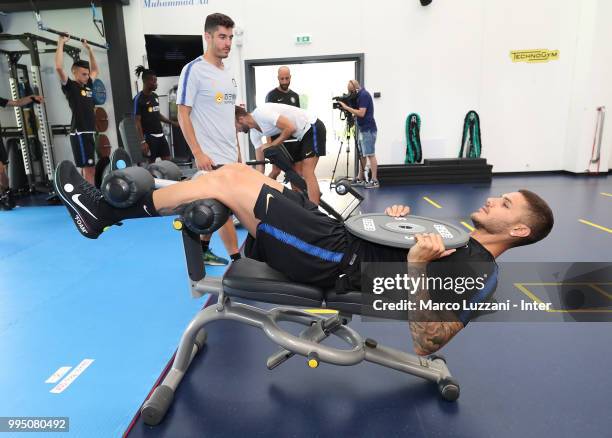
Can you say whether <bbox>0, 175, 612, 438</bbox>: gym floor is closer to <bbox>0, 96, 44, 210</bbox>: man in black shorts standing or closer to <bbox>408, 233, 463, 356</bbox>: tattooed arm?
<bbox>408, 233, 463, 356</bbox>: tattooed arm

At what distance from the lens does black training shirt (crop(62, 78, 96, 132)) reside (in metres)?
4.41

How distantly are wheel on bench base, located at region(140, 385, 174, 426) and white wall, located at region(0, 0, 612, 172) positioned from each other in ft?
19.1

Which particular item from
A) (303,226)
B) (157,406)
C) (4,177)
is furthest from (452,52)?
(4,177)

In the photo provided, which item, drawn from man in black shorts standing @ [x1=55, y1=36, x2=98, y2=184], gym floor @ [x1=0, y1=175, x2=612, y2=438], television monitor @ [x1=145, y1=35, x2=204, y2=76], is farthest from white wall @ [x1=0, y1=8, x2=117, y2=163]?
gym floor @ [x1=0, y1=175, x2=612, y2=438]

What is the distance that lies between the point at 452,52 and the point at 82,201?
6327mm

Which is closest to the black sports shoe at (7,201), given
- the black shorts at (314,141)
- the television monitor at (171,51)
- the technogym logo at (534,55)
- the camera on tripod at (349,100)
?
the television monitor at (171,51)

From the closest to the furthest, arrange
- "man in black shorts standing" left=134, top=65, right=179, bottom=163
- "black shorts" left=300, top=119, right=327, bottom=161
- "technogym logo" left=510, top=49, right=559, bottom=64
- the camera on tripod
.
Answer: "black shorts" left=300, top=119, right=327, bottom=161
"man in black shorts standing" left=134, top=65, right=179, bottom=163
the camera on tripod
"technogym logo" left=510, top=49, right=559, bottom=64

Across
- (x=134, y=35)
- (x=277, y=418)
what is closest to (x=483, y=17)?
(x=134, y=35)

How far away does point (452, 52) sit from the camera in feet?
20.5

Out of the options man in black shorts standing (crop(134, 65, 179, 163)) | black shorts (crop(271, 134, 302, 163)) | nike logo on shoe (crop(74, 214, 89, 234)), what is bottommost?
nike logo on shoe (crop(74, 214, 89, 234))

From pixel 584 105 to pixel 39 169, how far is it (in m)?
8.76

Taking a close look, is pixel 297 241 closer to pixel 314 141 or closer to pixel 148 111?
pixel 314 141

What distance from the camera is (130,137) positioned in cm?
417

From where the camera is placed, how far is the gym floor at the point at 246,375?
4.40 feet
